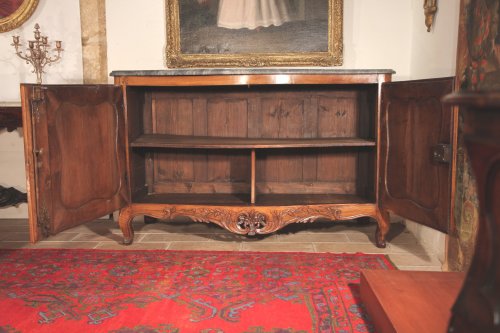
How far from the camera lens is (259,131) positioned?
3.44 metres

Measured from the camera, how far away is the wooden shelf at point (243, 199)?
295 centimetres

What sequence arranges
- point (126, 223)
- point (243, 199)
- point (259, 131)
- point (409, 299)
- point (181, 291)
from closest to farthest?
1. point (409, 299)
2. point (181, 291)
3. point (126, 223)
4. point (243, 199)
5. point (259, 131)

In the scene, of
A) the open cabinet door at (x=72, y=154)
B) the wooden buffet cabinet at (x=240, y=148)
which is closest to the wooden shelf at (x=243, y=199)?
the wooden buffet cabinet at (x=240, y=148)

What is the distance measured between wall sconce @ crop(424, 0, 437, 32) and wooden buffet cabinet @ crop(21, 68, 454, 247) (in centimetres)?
50

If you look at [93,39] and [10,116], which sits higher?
[93,39]

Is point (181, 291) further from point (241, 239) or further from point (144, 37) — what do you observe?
point (144, 37)

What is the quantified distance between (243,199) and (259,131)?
62 centimetres

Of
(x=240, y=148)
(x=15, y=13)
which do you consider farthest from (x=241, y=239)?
(x=15, y=13)

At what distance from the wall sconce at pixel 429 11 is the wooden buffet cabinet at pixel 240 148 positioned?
1.64 ft

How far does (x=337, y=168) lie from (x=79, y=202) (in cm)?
189

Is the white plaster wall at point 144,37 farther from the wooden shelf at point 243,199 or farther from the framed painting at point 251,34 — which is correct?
the wooden shelf at point 243,199

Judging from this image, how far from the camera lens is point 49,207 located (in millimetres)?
2342

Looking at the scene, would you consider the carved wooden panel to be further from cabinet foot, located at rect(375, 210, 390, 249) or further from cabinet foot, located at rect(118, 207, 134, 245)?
cabinet foot, located at rect(375, 210, 390, 249)

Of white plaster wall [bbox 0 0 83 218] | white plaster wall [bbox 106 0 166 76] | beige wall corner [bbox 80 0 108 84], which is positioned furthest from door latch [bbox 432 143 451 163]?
white plaster wall [bbox 0 0 83 218]
